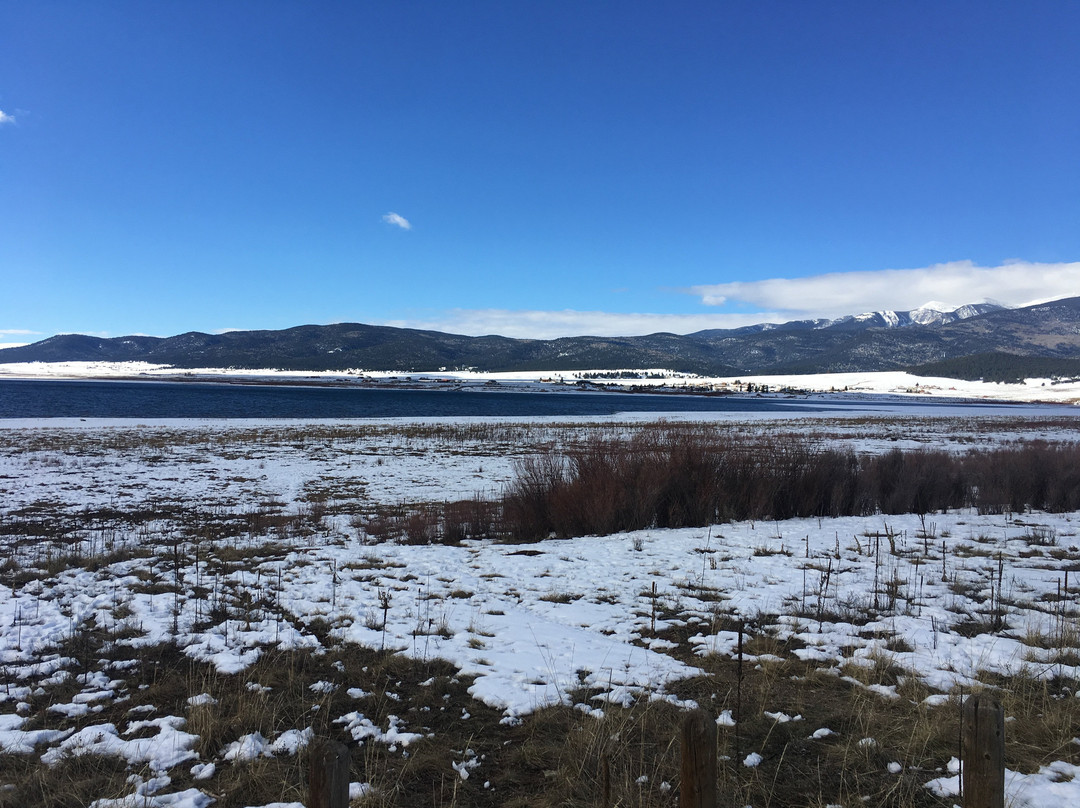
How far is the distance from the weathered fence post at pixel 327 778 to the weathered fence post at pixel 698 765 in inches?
51.0

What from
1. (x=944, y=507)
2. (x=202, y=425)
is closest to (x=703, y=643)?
(x=944, y=507)

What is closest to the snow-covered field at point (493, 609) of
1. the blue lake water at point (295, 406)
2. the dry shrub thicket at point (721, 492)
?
the dry shrub thicket at point (721, 492)

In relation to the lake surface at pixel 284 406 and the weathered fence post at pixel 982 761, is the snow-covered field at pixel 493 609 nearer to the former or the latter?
the weathered fence post at pixel 982 761

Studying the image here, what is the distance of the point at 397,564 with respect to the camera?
33.3 feet

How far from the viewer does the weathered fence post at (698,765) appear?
2373mm

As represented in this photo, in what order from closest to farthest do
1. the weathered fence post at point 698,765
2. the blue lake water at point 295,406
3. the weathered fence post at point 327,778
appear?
the weathered fence post at point 327,778 → the weathered fence post at point 698,765 → the blue lake water at point 295,406

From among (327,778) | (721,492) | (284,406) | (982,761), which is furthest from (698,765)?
(284,406)

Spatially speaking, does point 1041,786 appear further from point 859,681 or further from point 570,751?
point 570,751

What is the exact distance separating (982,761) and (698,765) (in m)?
1.16

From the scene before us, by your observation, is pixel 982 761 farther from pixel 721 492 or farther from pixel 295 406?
pixel 295 406

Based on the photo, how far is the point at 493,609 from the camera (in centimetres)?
782

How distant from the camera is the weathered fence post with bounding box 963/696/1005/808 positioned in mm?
2416

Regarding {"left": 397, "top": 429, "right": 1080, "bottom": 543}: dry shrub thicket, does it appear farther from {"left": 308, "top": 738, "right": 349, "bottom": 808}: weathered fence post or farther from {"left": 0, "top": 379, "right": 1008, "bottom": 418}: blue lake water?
{"left": 0, "top": 379, "right": 1008, "bottom": 418}: blue lake water

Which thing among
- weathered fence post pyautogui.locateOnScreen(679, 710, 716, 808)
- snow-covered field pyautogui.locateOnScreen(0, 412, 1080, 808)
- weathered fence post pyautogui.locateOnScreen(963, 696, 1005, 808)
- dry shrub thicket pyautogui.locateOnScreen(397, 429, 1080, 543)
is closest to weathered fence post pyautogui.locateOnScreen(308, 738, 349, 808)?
weathered fence post pyautogui.locateOnScreen(679, 710, 716, 808)
